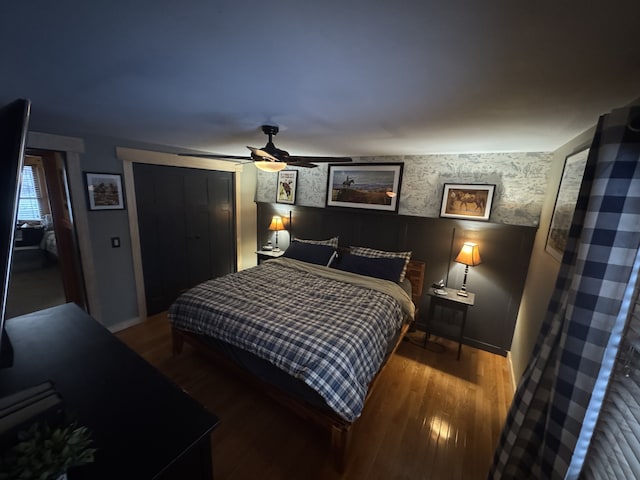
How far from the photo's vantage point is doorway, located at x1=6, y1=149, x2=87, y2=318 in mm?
2588

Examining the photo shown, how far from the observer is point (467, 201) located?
2676 mm

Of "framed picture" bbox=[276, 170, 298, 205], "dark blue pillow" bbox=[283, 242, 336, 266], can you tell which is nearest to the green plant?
"dark blue pillow" bbox=[283, 242, 336, 266]

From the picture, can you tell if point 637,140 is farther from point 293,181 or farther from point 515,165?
point 293,181

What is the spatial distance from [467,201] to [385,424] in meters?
2.27

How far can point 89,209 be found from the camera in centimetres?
250

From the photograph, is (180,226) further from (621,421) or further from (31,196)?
(31,196)

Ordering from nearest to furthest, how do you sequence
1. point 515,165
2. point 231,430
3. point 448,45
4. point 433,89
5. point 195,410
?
point 448,45
point 195,410
point 433,89
point 231,430
point 515,165

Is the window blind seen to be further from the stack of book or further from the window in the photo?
the window

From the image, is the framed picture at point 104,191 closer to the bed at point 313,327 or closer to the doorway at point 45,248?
the doorway at point 45,248

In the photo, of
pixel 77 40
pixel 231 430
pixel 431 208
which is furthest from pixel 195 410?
pixel 431 208

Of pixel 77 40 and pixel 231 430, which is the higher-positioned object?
pixel 77 40

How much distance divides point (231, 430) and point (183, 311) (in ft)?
3.36

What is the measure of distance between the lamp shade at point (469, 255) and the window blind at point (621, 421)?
5.70 feet

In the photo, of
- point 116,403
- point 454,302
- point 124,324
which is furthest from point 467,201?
point 124,324
